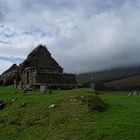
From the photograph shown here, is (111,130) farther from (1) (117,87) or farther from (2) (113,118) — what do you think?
(1) (117,87)

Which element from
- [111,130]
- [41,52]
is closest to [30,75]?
[41,52]

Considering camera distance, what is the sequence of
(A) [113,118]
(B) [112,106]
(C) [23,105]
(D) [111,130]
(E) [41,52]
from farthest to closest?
(E) [41,52]
(C) [23,105]
(B) [112,106]
(A) [113,118]
(D) [111,130]

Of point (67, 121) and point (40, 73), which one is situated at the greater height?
point (40, 73)

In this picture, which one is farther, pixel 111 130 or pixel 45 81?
pixel 45 81

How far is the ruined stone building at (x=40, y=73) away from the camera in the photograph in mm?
56938

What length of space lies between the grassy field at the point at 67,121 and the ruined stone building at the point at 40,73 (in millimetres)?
17718

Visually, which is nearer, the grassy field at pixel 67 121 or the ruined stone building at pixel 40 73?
the grassy field at pixel 67 121

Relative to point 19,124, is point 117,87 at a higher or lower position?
higher

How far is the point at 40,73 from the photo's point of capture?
5741 cm

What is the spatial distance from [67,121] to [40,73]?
28992 mm

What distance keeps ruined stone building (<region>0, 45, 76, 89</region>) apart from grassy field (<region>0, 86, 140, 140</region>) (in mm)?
17718

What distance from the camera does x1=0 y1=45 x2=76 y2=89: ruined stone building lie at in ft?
187

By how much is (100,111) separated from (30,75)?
29.3m

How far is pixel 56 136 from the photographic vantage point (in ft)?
88.5
